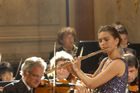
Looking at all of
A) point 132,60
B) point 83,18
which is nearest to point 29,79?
point 132,60

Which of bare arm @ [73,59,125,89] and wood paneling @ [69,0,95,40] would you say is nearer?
bare arm @ [73,59,125,89]

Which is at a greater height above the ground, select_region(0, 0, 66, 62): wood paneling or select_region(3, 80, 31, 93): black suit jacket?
select_region(0, 0, 66, 62): wood paneling

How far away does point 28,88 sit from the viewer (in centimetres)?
303

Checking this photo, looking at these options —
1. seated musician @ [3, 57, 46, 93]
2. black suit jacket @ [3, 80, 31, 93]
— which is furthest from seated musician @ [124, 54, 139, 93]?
black suit jacket @ [3, 80, 31, 93]

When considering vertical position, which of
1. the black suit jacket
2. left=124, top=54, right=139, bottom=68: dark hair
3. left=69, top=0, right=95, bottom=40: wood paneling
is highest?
left=69, top=0, right=95, bottom=40: wood paneling

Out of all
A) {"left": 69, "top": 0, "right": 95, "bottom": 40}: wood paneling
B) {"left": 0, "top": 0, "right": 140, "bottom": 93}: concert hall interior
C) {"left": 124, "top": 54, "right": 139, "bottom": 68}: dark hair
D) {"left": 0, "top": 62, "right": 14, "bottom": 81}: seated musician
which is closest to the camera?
{"left": 124, "top": 54, "right": 139, "bottom": 68}: dark hair

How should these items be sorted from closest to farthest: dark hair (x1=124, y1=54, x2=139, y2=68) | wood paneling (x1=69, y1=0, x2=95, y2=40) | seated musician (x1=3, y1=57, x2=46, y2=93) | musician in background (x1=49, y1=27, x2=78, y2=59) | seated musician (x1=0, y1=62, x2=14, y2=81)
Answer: seated musician (x1=3, y1=57, x2=46, y2=93)
dark hair (x1=124, y1=54, x2=139, y2=68)
seated musician (x1=0, y1=62, x2=14, y2=81)
musician in background (x1=49, y1=27, x2=78, y2=59)
wood paneling (x1=69, y1=0, x2=95, y2=40)

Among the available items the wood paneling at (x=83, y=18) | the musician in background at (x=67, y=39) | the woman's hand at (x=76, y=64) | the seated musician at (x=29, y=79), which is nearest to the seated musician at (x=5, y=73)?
the musician in background at (x=67, y=39)

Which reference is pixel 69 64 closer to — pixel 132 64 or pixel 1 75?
pixel 132 64

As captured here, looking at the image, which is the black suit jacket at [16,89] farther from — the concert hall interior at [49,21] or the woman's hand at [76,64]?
the concert hall interior at [49,21]

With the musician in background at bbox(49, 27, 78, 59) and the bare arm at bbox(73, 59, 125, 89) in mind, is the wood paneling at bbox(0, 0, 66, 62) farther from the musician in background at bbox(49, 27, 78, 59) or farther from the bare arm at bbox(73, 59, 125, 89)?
the bare arm at bbox(73, 59, 125, 89)

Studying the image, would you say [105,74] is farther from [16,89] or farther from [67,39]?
[67,39]

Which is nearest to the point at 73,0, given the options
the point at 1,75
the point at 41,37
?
the point at 41,37

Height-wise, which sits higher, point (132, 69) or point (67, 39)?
point (67, 39)
